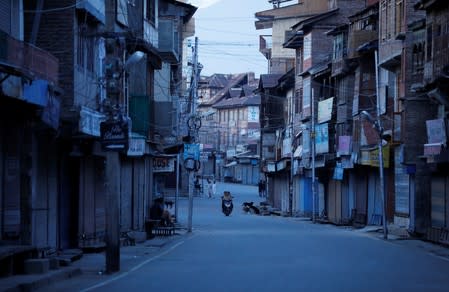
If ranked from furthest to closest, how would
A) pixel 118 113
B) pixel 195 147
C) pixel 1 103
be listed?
pixel 195 147
pixel 118 113
pixel 1 103

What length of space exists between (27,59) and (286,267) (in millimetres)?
8044

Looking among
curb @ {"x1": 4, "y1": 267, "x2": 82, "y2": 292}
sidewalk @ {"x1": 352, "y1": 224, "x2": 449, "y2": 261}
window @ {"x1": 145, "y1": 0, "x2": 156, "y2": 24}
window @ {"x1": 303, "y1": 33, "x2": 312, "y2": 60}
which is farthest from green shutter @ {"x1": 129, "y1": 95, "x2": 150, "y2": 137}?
window @ {"x1": 303, "y1": 33, "x2": 312, "y2": 60}

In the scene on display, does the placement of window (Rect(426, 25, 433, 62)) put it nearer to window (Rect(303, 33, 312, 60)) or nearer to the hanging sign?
the hanging sign

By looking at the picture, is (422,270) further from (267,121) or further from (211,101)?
(211,101)

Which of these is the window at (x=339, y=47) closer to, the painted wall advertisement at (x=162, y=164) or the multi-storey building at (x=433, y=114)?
the painted wall advertisement at (x=162, y=164)

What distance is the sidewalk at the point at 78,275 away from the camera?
17109 millimetres

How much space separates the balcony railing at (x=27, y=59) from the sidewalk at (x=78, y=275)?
155 inches

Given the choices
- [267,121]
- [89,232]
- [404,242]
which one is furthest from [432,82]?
[267,121]

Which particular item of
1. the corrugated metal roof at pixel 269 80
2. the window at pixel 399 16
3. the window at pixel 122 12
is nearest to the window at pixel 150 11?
the window at pixel 122 12

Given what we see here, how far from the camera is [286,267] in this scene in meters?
22.4

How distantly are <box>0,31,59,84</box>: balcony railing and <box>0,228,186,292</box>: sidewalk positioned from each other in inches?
155

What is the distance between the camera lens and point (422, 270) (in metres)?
22.1

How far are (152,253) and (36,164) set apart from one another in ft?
21.2

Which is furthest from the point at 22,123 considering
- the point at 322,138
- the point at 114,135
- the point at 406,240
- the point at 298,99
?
the point at 298,99
